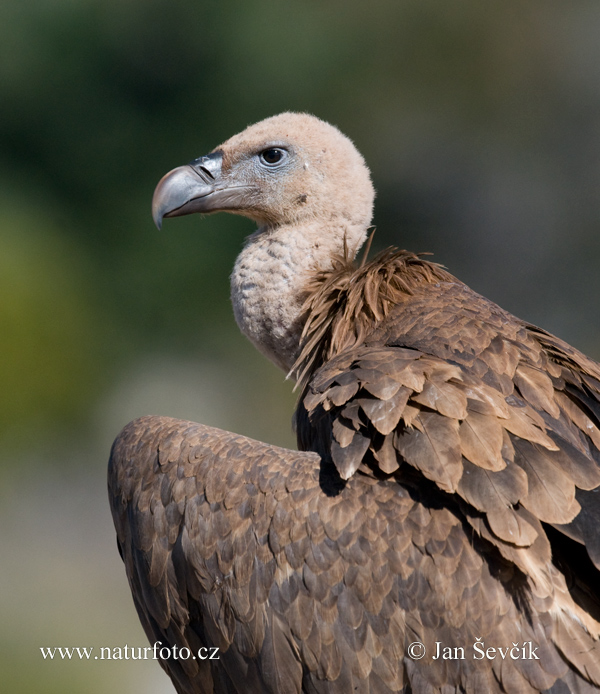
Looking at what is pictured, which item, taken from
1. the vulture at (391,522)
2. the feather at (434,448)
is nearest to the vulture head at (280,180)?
the vulture at (391,522)

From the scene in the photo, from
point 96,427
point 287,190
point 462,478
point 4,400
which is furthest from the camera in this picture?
point 96,427

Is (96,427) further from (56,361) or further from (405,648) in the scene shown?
(405,648)

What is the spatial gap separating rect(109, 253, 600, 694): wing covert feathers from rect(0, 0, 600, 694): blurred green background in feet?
26.8

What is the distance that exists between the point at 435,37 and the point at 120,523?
36.8 feet

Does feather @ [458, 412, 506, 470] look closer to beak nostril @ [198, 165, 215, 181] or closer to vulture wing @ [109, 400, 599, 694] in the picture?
vulture wing @ [109, 400, 599, 694]

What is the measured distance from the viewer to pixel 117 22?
1221 cm

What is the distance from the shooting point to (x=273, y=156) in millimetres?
3727

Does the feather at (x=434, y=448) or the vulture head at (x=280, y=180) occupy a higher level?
the vulture head at (x=280, y=180)

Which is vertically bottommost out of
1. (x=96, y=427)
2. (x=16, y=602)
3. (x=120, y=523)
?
(x=16, y=602)

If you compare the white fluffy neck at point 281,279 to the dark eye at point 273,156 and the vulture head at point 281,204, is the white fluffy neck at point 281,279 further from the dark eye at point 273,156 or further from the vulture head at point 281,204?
the dark eye at point 273,156

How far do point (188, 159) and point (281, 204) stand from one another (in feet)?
28.5

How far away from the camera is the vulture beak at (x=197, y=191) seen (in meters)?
3.64

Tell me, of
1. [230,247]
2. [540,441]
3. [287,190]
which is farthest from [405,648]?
[230,247]

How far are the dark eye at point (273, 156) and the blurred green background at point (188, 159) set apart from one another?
24.0 feet
